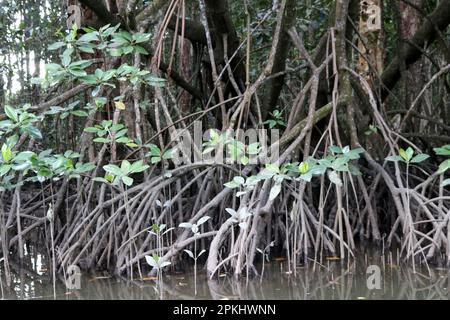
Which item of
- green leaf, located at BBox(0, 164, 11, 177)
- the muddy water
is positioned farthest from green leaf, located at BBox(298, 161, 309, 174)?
green leaf, located at BBox(0, 164, 11, 177)

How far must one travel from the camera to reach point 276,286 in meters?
2.90

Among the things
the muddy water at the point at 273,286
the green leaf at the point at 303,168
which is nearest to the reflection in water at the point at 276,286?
A: the muddy water at the point at 273,286

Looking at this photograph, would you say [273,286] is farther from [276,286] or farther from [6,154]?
[6,154]

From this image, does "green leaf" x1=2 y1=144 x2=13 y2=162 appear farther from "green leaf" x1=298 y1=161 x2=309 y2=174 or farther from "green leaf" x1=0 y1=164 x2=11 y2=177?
"green leaf" x1=298 y1=161 x2=309 y2=174

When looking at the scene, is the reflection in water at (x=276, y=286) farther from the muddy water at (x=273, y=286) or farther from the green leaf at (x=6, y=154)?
the green leaf at (x=6, y=154)

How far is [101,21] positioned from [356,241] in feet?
6.78

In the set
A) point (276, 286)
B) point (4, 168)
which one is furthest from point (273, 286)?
point (4, 168)

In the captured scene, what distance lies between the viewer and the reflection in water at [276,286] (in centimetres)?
272

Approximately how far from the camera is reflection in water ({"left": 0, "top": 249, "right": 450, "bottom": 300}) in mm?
2721

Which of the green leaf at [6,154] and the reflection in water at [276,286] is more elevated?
the green leaf at [6,154]

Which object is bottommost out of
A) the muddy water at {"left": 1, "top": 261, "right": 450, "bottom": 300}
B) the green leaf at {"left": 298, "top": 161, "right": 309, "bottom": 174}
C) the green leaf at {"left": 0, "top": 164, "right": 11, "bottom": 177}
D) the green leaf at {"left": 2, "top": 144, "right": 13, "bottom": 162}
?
the muddy water at {"left": 1, "top": 261, "right": 450, "bottom": 300}
